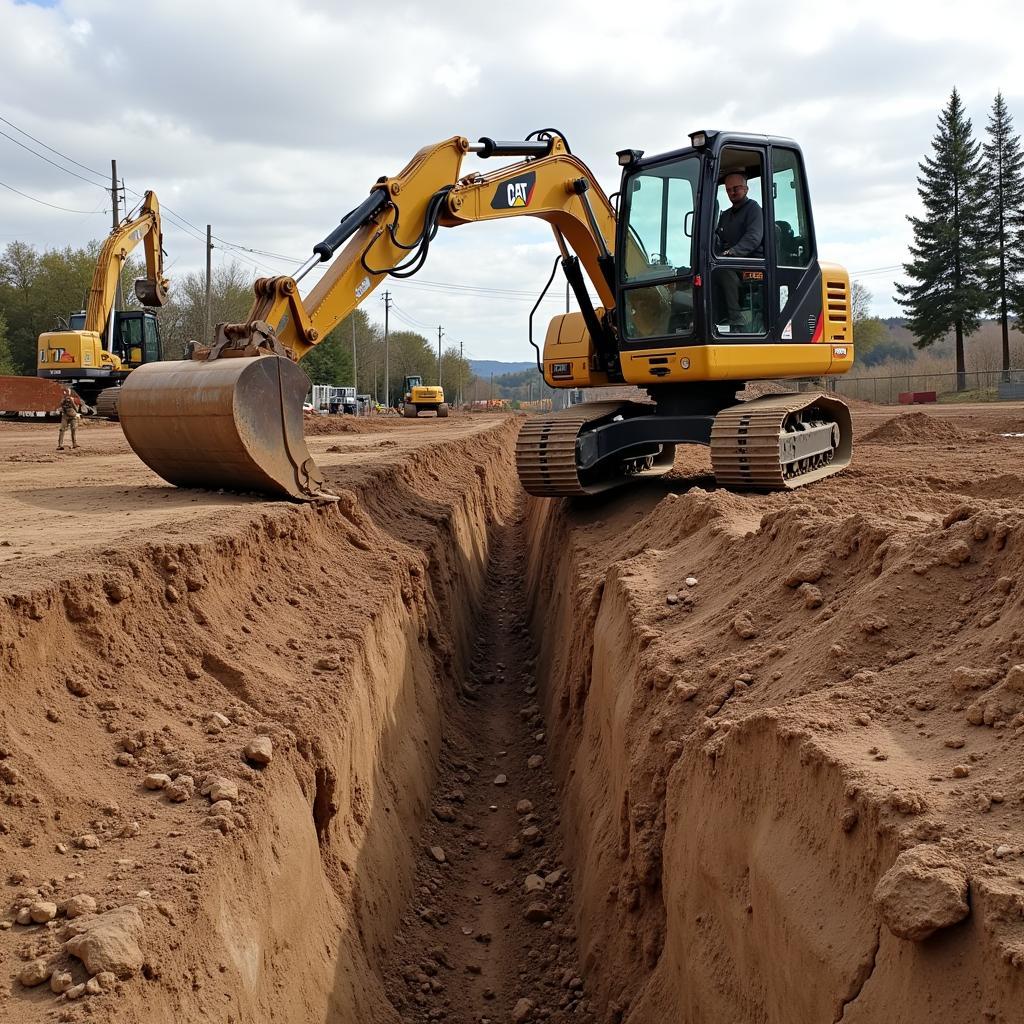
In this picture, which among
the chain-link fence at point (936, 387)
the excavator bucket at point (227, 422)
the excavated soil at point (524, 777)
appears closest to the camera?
the excavated soil at point (524, 777)

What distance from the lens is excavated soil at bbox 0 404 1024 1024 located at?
3676 millimetres

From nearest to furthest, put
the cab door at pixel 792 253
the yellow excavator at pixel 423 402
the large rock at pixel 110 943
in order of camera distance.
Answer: the large rock at pixel 110 943, the cab door at pixel 792 253, the yellow excavator at pixel 423 402

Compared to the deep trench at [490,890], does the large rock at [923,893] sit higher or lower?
higher

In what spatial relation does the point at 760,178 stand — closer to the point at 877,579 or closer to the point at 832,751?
the point at 877,579

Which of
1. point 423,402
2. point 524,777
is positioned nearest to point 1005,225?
point 423,402

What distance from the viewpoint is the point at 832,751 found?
4008 millimetres

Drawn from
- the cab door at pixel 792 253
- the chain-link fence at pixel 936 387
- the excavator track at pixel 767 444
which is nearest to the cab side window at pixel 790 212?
the cab door at pixel 792 253

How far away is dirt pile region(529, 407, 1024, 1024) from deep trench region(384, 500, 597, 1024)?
332 mm

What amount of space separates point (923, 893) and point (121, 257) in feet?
93.1

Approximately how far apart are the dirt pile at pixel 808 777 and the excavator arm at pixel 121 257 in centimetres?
2253

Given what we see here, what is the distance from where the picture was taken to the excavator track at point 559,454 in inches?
451

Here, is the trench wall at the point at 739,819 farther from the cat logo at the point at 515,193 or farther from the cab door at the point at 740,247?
the cat logo at the point at 515,193

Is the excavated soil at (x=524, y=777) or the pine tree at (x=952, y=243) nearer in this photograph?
the excavated soil at (x=524, y=777)

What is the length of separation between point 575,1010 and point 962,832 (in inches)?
138
